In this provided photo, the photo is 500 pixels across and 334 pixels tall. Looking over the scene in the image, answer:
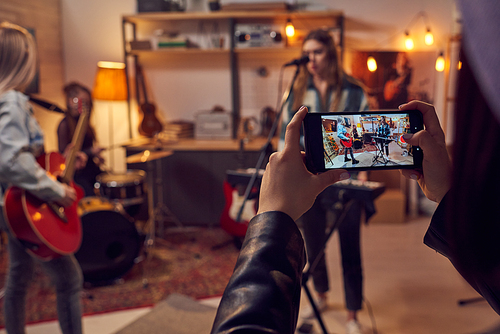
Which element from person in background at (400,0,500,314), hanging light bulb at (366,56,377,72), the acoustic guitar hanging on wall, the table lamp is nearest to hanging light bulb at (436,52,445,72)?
hanging light bulb at (366,56,377,72)

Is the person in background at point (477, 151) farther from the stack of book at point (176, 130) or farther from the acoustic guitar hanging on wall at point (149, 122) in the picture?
the acoustic guitar hanging on wall at point (149, 122)

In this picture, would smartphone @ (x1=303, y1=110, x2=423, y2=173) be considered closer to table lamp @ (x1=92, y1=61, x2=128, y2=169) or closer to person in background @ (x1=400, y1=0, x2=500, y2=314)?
person in background @ (x1=400, y1=0, x2=500, y2=314)

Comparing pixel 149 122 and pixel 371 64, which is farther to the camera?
pixel 149 122

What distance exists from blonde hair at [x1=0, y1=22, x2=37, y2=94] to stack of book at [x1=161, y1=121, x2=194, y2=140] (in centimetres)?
244

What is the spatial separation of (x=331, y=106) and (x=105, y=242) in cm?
173

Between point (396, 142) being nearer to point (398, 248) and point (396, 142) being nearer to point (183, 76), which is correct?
point (398, 248)

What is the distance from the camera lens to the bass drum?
2701 mm

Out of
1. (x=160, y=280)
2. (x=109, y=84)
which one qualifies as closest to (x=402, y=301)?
(x=160, y=280)

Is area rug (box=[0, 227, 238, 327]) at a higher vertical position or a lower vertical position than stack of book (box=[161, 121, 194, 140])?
lower

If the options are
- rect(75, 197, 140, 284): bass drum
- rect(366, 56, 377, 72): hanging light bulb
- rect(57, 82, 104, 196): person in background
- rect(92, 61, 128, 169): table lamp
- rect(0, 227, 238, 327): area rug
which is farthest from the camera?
rect(366, 56, 377, 72): hanging light bulb

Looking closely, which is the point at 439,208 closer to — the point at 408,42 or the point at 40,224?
the point at 40,224

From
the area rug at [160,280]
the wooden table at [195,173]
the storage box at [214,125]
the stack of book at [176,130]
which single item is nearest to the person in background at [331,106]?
the area rug at [160,280]

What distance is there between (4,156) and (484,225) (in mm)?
1670

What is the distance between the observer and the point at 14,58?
1696mm
